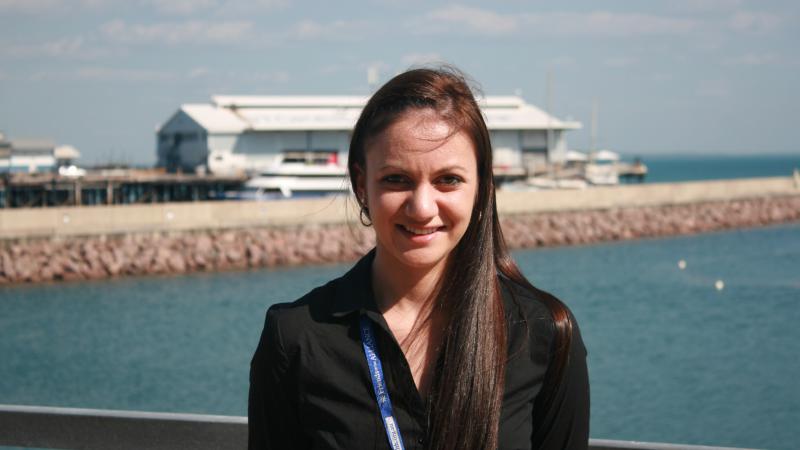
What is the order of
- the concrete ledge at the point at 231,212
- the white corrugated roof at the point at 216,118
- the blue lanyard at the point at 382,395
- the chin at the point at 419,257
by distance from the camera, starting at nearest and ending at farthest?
1. the blue lanyard at the point at 382,395
2. the chin at the point at 419,257
3. the concrete ledge at the point at 231,212
4. the white corrugated roof at the point at 216,118

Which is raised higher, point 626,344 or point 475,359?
point 475,359

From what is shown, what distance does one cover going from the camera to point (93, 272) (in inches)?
1231

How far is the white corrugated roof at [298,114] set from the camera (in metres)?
48.6

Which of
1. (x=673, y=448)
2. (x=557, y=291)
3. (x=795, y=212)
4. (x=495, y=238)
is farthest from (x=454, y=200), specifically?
(x=795, y=212)

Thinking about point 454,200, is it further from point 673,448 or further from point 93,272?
point 93,272

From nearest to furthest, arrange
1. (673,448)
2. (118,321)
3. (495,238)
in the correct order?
(495,238)
(673,448)
(118,321)

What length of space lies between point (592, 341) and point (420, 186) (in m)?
23.1

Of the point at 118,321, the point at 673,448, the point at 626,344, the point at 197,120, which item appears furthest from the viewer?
the point at 197,120

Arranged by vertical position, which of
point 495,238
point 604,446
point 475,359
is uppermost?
point 495,238

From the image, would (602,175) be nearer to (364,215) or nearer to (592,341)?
(592,341)

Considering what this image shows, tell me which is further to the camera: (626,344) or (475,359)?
(626,344)

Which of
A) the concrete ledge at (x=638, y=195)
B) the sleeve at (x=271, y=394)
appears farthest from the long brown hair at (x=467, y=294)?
the concrete ledge at (x=638, y=195)

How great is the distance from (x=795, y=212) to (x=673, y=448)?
53.2 m

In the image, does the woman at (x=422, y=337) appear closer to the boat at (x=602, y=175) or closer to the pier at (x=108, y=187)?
the pier at (x=108, y=187)
